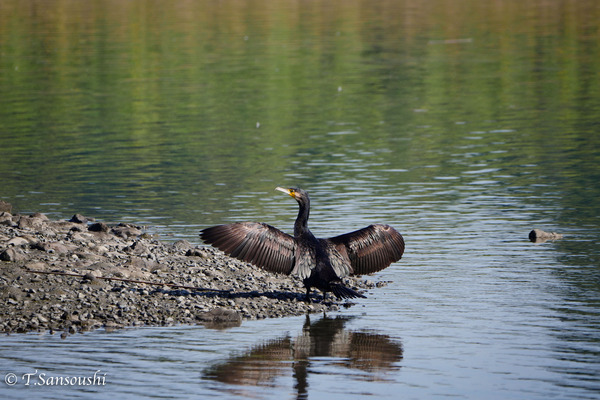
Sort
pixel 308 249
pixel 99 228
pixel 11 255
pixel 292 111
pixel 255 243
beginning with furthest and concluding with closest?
pixel 292 111, pixel 99 228, pixel 11 255, pixel 308 249, pixel 255 243

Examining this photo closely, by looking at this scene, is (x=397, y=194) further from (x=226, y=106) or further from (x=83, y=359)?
(x=226, y=106)

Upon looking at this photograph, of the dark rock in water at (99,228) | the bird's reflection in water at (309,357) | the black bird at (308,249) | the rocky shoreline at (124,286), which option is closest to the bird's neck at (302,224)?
the black bird at (308,249)

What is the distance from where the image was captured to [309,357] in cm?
1365

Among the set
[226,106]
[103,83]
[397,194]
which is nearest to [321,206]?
[397,194]

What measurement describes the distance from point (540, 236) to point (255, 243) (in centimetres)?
792

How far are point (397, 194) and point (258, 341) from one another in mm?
11782

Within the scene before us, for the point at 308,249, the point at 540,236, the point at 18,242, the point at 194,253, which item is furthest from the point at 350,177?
the point at 18,242

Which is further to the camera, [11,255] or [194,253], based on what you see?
[194,253]

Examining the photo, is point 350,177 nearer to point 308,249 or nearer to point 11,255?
point 308,249

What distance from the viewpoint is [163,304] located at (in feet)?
50.5

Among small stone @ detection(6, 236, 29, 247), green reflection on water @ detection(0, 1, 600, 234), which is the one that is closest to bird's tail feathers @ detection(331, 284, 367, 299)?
small stone @ detection(6, 236, 29, 247)

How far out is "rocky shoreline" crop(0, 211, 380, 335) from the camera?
14.8 metres

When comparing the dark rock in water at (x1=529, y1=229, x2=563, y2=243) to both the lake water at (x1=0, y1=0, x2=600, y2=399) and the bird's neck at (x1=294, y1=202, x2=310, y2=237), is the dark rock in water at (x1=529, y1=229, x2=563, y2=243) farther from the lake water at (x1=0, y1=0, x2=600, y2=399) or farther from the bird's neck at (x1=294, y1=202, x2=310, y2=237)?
the bird's neck at (x1=294, y1=202, x2=310, y2=237)

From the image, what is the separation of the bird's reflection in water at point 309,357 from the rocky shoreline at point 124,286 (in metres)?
1.19
